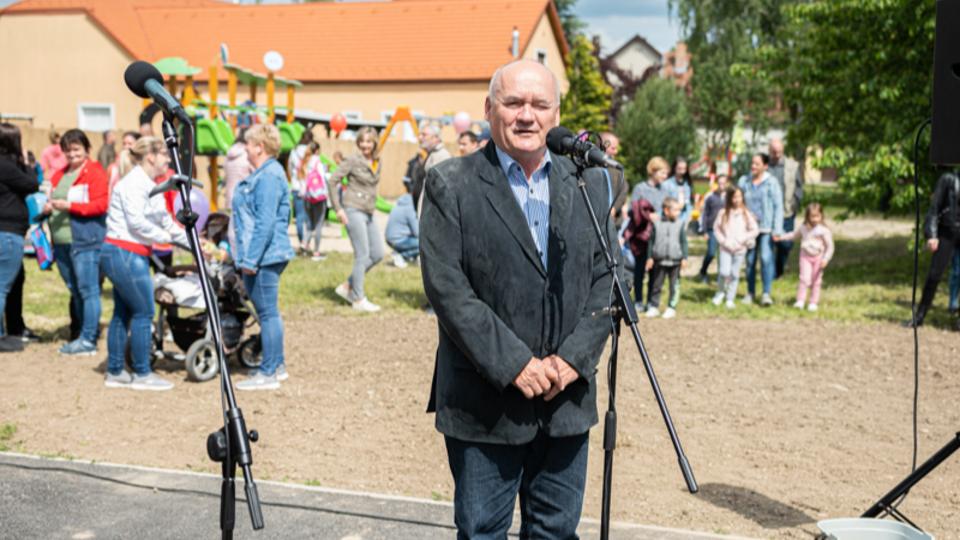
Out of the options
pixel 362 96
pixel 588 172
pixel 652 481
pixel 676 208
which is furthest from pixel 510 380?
pixel 362 96

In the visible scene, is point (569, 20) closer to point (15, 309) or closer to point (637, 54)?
point (637, 54)

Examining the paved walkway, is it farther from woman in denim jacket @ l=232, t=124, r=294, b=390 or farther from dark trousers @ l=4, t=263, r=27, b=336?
dark trousers @ l=4, t=263, r=27, b=336

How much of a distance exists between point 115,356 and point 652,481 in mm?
4559

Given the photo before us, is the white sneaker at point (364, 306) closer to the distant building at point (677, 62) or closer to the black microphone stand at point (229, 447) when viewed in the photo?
the black microphone stand at point (229, 447)

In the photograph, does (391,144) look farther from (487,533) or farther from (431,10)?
(487,533)

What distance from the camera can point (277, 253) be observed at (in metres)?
8.09

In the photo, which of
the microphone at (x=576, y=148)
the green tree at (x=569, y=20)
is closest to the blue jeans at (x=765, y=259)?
the microphone at (x=576, y=148)

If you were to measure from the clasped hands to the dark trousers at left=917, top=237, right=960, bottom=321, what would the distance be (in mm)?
9378

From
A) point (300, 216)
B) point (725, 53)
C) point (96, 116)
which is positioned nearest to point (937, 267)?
point (300, 216)

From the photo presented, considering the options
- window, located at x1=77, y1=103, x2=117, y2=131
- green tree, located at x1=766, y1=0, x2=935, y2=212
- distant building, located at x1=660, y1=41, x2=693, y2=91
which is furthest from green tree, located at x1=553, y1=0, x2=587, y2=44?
green tree, located at x1=766, y1=0, x2=935, y2=212

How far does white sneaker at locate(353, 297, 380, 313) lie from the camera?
12.4 metres

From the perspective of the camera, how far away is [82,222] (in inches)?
358

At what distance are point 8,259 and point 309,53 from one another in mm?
38412

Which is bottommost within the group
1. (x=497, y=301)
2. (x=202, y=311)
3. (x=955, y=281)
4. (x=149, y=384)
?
(x=149, y=384)
